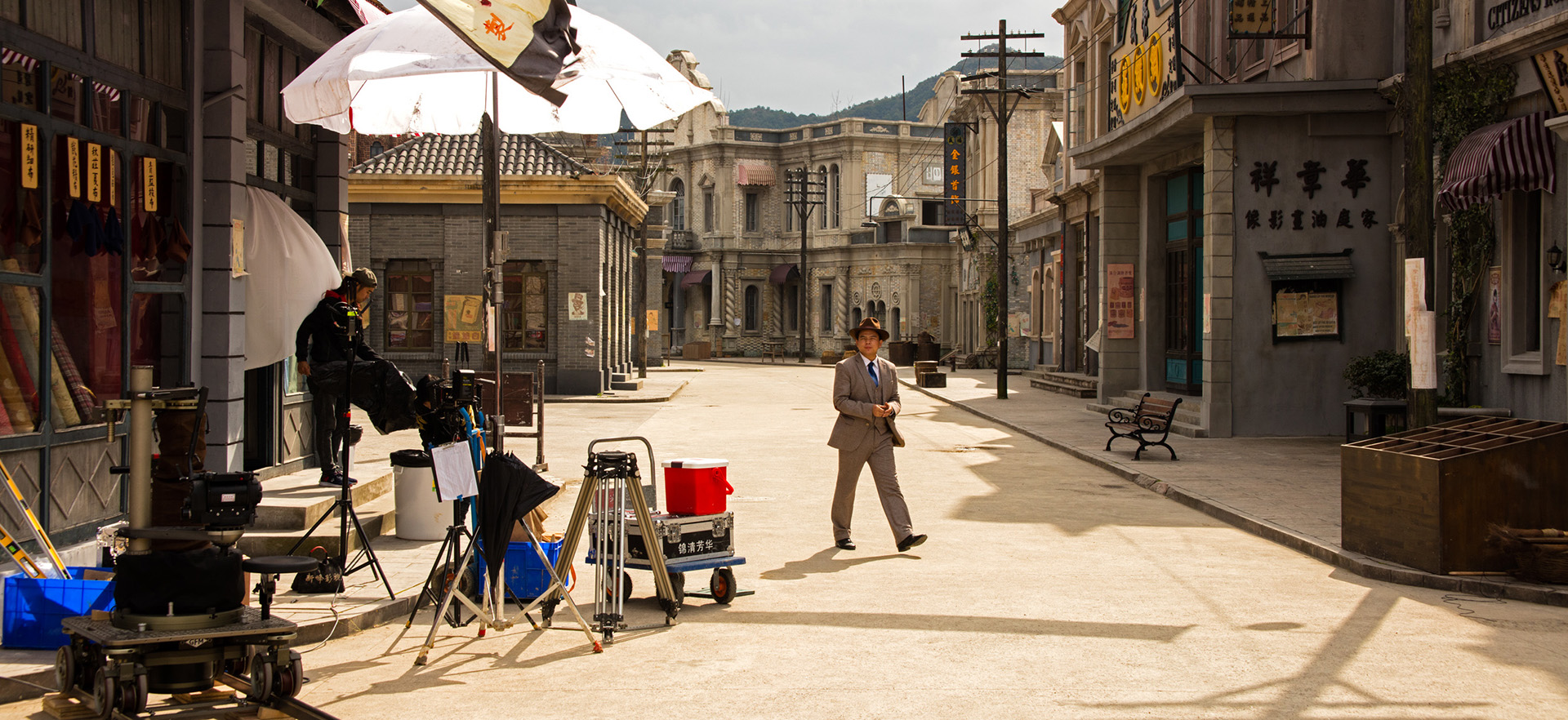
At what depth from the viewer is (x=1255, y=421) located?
715 inches

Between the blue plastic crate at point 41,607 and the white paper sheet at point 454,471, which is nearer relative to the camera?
the blue plastic crate at point 41,607

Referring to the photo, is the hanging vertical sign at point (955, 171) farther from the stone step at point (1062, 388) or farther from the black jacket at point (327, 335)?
the black jacket at point (327, 335)

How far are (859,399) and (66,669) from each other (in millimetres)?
6187

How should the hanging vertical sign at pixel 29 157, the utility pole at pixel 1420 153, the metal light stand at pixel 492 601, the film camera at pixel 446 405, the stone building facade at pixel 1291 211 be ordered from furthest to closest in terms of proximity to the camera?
Answer: 1. the stone building facade at pixel 1291 211
2. the utility pole at pixel 1420 153
3. the hanging vertical sign at pixel 29 157
4. the film camera at pixel 446 405
5. the metal light stand at pixel 492 601

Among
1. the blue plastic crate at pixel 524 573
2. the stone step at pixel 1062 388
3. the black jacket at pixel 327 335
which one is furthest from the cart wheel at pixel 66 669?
the stone step at pixel 1062 388

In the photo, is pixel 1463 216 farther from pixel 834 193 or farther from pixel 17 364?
pixel 834 193

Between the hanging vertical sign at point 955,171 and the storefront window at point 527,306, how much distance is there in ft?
70.9

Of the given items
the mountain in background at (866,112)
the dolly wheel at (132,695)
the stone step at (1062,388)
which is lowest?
the dolly wheel at (132,695)

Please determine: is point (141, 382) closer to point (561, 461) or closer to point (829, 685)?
point (829, 685)

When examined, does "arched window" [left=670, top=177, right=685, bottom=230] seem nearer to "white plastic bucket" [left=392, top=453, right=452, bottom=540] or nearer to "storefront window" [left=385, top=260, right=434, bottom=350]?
"storefront window" [left=385, top=260, right=434, bottom=350]

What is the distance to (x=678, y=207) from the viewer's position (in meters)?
68.9

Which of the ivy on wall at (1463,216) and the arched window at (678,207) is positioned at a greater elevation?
the arched window at (678,207)

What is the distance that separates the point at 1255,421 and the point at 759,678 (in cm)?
1400

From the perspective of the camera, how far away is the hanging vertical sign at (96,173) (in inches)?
318
